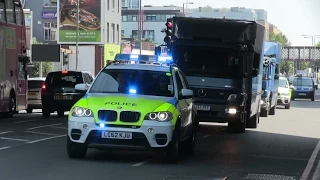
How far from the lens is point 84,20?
7569cm

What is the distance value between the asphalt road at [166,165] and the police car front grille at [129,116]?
0.80 meters

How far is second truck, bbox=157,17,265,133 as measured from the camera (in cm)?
2005

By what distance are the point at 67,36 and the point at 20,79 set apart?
157 ft

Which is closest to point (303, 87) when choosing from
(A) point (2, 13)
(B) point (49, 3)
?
(A) point (2, 13)

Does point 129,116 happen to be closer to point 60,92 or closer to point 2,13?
point 2,13

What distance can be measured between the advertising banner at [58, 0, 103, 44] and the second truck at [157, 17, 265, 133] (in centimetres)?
5481

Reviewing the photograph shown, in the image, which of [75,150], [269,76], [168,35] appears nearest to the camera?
[75,150]

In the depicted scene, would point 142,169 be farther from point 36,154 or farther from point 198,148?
point 198,148

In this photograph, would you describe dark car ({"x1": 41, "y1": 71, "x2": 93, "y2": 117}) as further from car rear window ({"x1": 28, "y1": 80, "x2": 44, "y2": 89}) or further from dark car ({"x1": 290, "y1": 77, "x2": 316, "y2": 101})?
dark car ({"x1": 290, "y1": 77, "x2": 316, "y2": 101})

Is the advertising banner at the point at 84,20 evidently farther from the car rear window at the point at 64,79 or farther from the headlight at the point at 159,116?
the headlight at the point at 159,116

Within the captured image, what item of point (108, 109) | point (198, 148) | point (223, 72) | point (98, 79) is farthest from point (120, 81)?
point (223, 72)

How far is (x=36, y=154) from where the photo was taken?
14250 millimetres

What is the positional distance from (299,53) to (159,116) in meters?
108

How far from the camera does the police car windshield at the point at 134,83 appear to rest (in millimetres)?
13688
